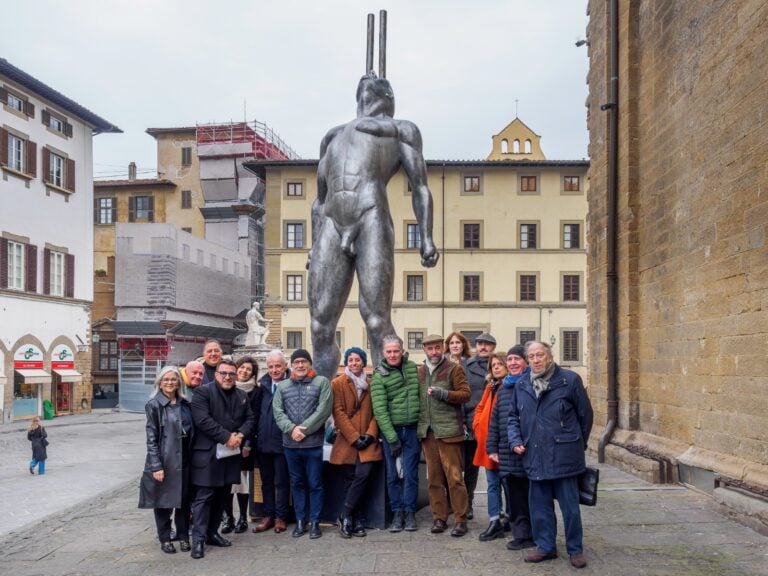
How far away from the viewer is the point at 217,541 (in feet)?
20.5

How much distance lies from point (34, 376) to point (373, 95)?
27.3 meters

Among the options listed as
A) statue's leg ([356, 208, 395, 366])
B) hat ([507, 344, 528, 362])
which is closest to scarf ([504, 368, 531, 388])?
hat ([507, 344, 528, 362])

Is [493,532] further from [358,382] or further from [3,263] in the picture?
[3,263]

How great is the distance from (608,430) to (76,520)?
7.17 meters

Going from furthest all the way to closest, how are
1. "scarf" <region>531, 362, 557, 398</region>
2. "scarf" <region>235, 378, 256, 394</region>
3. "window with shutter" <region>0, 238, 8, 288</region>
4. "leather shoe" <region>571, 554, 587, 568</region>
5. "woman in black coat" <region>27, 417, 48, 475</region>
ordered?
"window with shutter" <region>0, 238, 8, 288</region> → "woman in black coat" <region>27, 417, 48, 475</region> → "scarf" <region>235, 378, 256, 394</region> → "scarf" <region>531, 362, 557, 398</region> → "leather shoe" <region>571, 554, 587, 568</region>

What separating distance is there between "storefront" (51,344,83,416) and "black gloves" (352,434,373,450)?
29732 mm

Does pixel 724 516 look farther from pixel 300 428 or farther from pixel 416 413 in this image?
pixel 300 428

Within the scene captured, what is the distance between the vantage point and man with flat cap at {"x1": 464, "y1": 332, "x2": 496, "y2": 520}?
6980mm

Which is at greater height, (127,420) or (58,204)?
(58,204)

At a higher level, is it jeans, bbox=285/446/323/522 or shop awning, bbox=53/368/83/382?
jeans, bbox=285/446/323/522

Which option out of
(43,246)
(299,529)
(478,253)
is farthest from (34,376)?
(299,529)

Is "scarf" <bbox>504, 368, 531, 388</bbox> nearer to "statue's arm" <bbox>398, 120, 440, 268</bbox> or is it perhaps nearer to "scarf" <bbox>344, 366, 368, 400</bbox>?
"scarf" <bbox>344, 366, 368, 400</bbox>

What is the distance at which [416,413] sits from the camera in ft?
21.1

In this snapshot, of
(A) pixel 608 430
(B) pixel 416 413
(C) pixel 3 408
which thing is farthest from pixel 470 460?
(C) pixel 3 408
